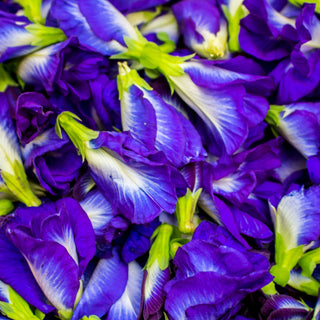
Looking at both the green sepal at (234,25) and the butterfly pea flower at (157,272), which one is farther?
the green sepal at (234,25)

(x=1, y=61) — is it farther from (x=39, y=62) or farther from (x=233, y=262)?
Answer: (x=233, y=262)

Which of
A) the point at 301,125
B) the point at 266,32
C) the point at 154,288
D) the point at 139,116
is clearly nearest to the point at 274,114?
the point at 301,125

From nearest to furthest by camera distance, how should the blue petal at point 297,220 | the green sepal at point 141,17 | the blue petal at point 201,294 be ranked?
the blue petal at point 201,294
the blue petal at point 297,220
the green sepal at point 141,17

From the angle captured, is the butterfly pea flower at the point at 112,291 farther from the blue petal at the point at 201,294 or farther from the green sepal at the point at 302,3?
the green sepal at the point at 302,3

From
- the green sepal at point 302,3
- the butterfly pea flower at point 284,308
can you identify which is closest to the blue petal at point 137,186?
the butterfly pea flower at point 284,308

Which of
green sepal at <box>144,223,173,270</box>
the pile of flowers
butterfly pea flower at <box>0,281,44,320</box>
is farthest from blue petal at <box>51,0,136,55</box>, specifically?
butterfly pea flower at <box>0,281,44,320</box>

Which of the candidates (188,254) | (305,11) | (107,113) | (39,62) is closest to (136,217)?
(188,254)

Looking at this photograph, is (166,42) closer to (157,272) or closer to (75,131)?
(75,131)
